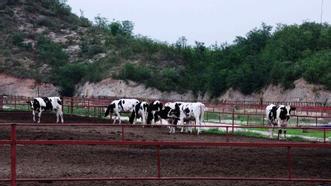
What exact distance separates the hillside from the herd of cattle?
1102 inches

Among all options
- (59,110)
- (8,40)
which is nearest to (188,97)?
(8,40)

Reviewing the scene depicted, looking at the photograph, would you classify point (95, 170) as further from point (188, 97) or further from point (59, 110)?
point (188, 97)

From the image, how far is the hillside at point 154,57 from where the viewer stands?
6950cm

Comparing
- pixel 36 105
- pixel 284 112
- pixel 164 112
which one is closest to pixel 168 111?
pixel 164 112

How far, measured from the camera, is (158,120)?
1390 inches

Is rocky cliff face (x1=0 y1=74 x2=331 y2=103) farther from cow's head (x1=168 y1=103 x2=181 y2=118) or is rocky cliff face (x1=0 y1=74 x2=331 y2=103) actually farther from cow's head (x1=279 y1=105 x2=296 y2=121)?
cow's head (x1=279 y1=105 x2=296 y2=121)

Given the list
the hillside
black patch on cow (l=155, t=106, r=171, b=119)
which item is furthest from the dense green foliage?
black patch on cow (l=155, t=106, r=171, b=119)

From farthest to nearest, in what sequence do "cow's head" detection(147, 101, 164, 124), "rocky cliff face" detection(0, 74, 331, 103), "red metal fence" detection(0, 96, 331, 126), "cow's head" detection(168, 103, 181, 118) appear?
"rocky cliff face" detection(0, 74, 331, 103)
"red metal fence" detection(0, 96, 331, 126)
"cow's head" detection(147, 101, 164, 124)
"cow's head" detection(168, 103, 181, 118)

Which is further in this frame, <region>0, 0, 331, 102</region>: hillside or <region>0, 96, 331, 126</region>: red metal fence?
<region>0, 0, 331, 102</region>: hillside

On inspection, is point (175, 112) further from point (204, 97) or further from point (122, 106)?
point (204, 97)

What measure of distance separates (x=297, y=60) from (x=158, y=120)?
1521 inches

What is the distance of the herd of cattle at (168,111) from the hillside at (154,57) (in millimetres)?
27991

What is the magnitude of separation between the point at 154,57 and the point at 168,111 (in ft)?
183

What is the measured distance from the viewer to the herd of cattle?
3072 cm
